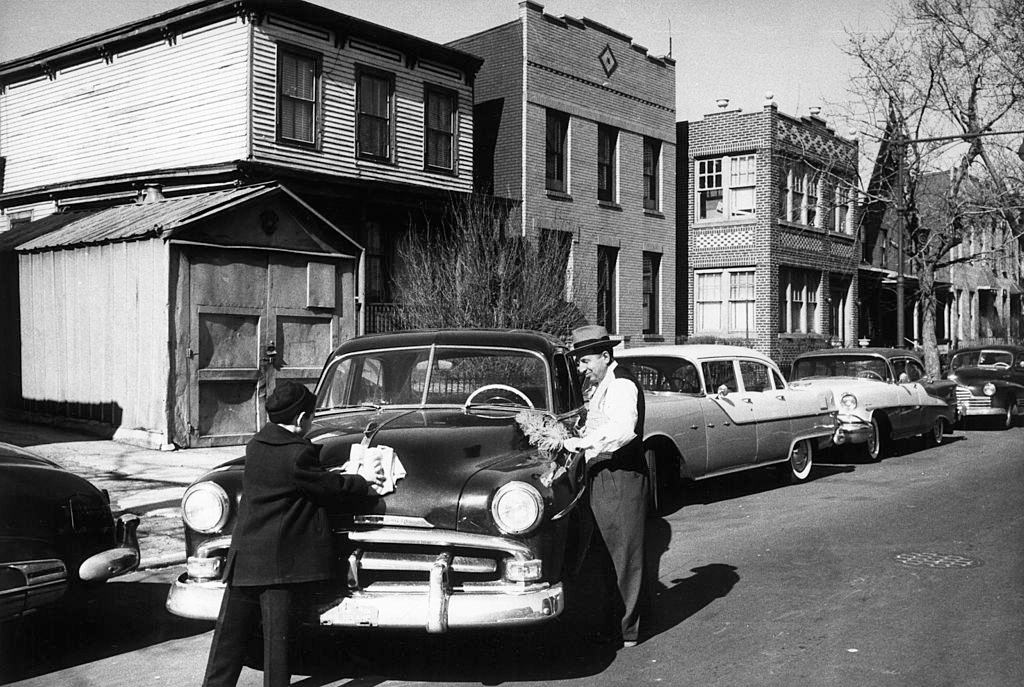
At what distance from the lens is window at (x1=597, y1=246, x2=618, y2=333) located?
25.0 m

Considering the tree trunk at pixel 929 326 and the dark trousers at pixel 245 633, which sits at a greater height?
the tree trunk at pixel 929 326

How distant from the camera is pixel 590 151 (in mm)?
24641

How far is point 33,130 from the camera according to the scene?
22312mm

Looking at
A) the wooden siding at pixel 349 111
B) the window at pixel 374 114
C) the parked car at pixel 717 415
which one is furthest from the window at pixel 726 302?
the parked car at pixel 717 415

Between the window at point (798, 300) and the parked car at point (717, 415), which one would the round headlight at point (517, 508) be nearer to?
the parked car at point (717, 415)

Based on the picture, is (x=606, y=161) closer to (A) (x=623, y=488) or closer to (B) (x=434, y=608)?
(A) (x=623, y=488)

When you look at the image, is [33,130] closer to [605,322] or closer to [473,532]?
[605,322]

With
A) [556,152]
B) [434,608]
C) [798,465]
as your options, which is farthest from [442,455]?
[556,152]

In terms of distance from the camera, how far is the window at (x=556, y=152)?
77.6ft

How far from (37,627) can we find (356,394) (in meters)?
2.50

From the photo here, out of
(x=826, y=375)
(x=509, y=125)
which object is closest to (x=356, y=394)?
(x=826, y=375)

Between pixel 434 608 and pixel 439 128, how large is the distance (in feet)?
59.6

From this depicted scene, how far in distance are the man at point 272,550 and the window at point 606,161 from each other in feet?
69.9

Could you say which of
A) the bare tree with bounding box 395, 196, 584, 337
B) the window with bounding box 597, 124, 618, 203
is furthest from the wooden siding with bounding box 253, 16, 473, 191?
the window with bounding box 597, 124, 618, 203
